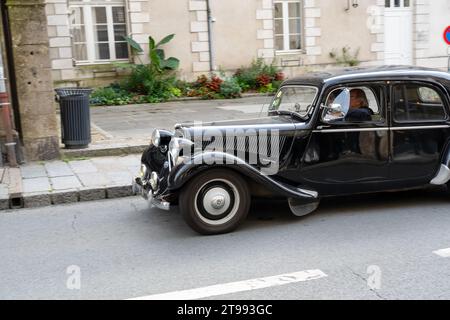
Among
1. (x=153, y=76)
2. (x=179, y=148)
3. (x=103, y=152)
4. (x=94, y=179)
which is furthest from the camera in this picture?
(x=153, y=76)

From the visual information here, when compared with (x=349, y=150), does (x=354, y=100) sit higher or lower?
higher

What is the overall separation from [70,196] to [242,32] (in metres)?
11.1

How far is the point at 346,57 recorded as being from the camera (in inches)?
716

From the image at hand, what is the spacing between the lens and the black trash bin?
9.00 m

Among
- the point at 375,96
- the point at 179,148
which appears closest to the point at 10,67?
the point at 179,148

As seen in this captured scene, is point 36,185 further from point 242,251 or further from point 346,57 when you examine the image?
point 346,57

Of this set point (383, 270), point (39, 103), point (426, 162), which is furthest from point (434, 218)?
point (39, 103)

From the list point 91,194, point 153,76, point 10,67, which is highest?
point 10,67

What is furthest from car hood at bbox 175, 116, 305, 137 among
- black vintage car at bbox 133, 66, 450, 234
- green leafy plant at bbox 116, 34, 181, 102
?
green leafy plant at bbox 116, 34, 181, 102

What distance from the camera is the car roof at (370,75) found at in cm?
596

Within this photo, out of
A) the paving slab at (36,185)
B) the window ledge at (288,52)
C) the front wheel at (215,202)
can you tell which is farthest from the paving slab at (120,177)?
the window ledge at (288,52)

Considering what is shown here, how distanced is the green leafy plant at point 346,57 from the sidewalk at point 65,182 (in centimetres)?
1102

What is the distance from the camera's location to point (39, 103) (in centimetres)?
874

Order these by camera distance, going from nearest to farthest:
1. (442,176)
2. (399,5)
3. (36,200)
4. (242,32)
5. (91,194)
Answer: (442,176) → (36,200) → (91,194) → (242,32) → (399,5)
